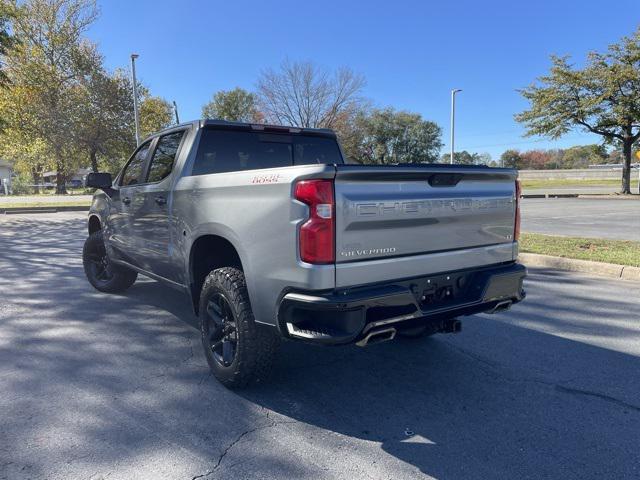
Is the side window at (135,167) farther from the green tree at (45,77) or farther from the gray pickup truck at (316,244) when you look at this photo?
the green tree at (45,77)

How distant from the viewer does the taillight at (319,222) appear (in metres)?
2.63

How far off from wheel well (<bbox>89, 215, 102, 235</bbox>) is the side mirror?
1062mm

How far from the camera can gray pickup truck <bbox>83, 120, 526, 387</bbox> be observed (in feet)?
8.76

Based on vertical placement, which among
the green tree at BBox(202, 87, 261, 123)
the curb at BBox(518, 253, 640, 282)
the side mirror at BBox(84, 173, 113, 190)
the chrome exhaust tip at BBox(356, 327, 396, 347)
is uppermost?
the green tree at BBox(202, 87, 261, 123)

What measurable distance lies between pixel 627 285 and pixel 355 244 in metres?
5.55

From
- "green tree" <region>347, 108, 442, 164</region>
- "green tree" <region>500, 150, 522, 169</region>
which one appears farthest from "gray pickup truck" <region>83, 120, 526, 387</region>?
"green tree" <region>500, 150, 522, 169</region>

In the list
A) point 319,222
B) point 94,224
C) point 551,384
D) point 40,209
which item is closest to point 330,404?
point 319,222

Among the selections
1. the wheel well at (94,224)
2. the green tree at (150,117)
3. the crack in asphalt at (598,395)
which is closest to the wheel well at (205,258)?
the crack in asphalt at (598,395)

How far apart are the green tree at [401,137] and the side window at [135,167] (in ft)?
151

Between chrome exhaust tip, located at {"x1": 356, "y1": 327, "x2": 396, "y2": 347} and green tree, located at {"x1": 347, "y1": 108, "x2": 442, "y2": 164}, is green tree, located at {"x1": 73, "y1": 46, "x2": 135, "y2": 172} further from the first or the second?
chrome exhaust tip, located at {"x1": 356, "y1": 327, "x2": 396, "y2": 347}

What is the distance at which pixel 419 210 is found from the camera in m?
3.00

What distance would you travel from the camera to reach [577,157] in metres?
110

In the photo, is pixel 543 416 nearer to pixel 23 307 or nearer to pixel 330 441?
pixel 330 441

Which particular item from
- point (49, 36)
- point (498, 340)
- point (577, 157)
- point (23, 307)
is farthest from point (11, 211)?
point (577, 157)
